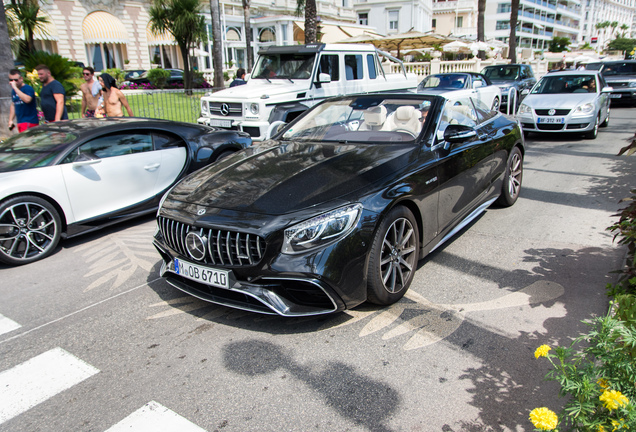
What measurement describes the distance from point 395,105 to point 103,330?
333 cm

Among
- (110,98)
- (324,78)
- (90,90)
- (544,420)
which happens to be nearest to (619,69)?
(324,78)

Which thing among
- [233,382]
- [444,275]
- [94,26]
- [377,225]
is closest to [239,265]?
[233,382]

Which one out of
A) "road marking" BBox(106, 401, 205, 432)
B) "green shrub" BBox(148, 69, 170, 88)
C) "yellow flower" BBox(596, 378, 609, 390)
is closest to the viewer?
"yellow flower" BBox(596, 378, 609, 390)

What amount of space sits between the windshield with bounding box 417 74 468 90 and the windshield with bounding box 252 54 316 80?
5.36m

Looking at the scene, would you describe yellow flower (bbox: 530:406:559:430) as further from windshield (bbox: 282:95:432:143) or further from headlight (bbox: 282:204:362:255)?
windshield (bbox: 282:95:432:143)

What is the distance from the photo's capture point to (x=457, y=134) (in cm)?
433

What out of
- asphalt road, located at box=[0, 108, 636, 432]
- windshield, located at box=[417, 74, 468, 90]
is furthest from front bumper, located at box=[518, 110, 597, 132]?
asphalt road, located at box=[0, 108, 636, 432]

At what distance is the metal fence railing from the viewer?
13.0 meters

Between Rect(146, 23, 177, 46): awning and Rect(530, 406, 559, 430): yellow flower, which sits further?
Rect(146, 23, 177, 46): awning

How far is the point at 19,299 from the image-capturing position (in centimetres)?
420

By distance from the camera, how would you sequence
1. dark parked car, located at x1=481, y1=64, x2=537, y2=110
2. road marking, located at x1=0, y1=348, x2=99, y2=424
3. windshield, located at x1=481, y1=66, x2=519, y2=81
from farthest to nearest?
windshield, located at x1=481, y1=66, x2=519, y2=81
dark parked car, located at x1=481, y1=64, x2=537, y2=110
road marking, located at x1=0, y1=348, x2=99, y2=424

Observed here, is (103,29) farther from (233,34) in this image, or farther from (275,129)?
(275,129)

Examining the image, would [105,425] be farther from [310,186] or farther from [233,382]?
[310,186]

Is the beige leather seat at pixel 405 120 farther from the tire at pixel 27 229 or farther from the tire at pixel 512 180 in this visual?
the tire at pixel 27 229
